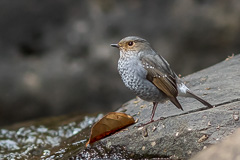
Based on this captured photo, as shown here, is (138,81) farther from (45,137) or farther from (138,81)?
(45,137)

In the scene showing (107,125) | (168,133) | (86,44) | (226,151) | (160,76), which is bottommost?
(226,151)

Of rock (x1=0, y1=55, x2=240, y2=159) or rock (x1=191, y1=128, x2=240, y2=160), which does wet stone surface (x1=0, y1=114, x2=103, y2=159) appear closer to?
rock (x1=0, y1=55, x2=240, y2=159)

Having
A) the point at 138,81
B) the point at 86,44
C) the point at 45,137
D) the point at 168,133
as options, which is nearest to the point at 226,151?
the point at 168,133

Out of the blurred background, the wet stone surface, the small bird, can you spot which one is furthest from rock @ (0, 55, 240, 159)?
the blurred background

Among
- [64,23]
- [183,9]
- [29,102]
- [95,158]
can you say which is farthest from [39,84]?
[95,158]

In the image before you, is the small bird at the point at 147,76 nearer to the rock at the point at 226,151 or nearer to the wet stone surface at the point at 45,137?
the wet stone surface at the point at 45,137
